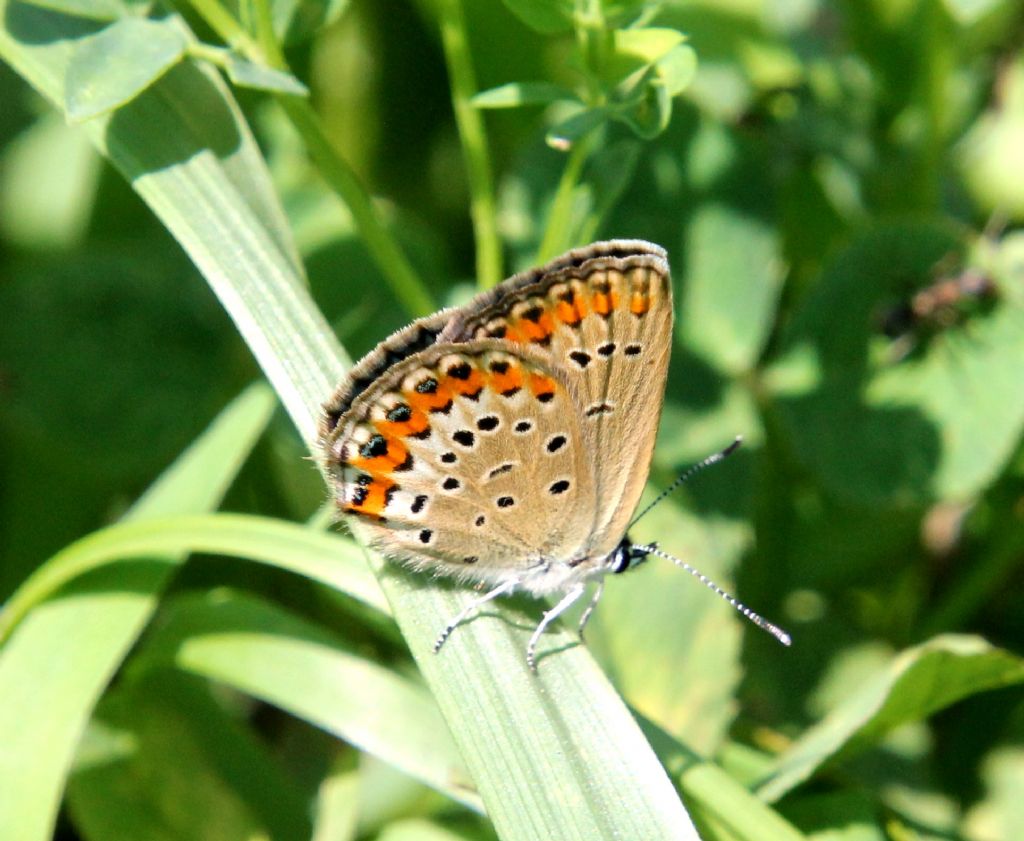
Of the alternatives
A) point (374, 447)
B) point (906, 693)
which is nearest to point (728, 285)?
point (906, 693)

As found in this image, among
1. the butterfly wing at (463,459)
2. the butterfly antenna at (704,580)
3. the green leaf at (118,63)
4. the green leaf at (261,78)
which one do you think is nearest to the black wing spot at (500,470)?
Answer: the butterfly wing at (463,459)

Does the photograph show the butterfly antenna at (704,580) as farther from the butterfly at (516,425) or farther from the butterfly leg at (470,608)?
the butterfly leg at (470,608)

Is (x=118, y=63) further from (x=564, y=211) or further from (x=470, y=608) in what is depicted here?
(x=470, y=608)

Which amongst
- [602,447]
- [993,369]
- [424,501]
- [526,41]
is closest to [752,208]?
[993,369]

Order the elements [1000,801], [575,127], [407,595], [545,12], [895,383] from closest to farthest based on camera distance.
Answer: [407,595] → [575,127] → [545,12] → [1000,801] → [895,383]

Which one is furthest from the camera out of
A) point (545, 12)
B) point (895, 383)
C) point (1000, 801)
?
point (895, 383)

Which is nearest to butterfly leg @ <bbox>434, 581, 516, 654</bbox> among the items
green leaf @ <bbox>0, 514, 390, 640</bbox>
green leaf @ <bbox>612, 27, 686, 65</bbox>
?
green leaf @ <bbox>0, 514, 390, 640</bbox>
